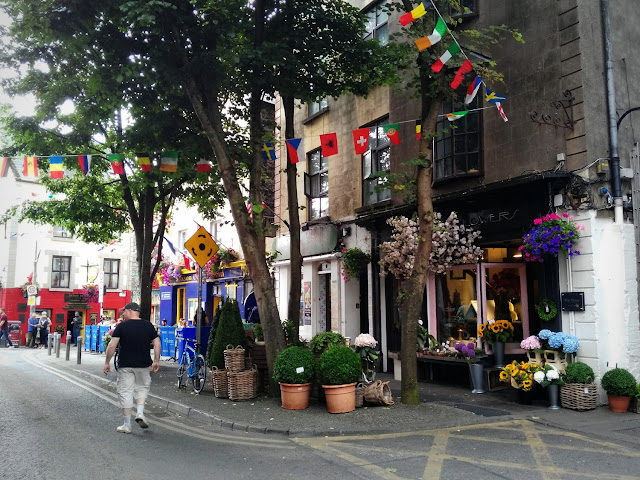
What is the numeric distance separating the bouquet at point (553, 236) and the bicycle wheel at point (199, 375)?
6668 millimetres

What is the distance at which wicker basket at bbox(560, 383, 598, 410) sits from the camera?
9.16 meters

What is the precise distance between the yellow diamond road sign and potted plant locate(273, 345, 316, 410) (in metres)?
3.68

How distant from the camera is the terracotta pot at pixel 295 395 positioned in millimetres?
9328

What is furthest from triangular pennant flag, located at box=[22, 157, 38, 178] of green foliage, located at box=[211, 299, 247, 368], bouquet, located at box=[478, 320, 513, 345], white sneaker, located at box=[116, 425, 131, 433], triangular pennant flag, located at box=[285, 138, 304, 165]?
bouquet, located at box=[478, 320, 513, 345]

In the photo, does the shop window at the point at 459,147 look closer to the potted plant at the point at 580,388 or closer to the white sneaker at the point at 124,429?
the potted plant at the point at 580,388

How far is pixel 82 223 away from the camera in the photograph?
58.4 ft

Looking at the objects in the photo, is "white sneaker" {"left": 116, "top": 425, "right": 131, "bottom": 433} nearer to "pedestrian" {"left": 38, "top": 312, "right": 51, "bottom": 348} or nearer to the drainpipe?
the drainpipe

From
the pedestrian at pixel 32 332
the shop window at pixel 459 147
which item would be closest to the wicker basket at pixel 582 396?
the shop window at pixel 459 147

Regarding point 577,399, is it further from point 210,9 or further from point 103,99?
point 103,99

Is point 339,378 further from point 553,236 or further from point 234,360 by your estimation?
point 553,236

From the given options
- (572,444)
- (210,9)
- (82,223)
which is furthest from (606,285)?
(82,223)

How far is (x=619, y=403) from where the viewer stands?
905 cm

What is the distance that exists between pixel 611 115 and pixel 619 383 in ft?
15.1

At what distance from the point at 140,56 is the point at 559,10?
776 cm
